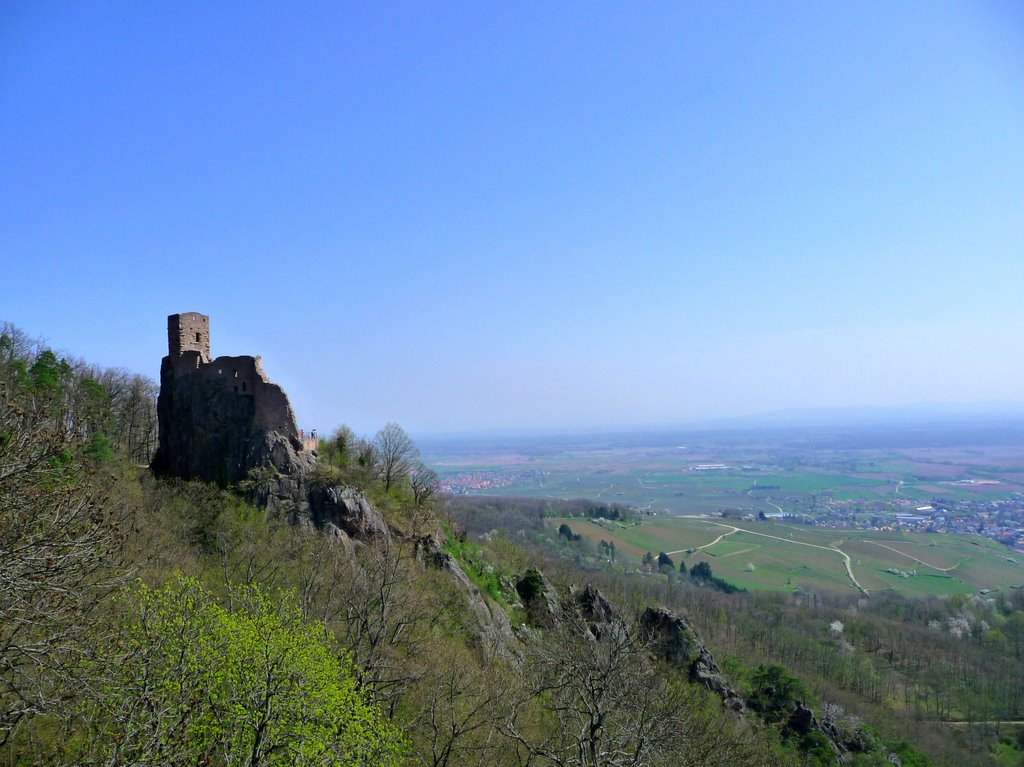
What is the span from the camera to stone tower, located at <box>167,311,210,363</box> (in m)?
32.8

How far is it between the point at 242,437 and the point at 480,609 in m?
14.6

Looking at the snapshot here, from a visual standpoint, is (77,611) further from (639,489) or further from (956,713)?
(639,489)

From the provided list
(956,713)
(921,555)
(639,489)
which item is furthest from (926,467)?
(956,713)

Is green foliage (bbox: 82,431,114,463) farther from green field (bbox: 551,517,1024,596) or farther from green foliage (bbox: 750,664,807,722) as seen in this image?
green field (bbox: 551,517,1024,596)

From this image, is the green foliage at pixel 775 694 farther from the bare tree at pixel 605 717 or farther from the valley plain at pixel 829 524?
the valley plain at pixel 829 524

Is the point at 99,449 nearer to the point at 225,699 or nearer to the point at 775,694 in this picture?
the point at 225,699

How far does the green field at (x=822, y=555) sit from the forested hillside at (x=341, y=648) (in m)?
26.8

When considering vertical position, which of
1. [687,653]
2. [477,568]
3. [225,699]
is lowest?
[687,653]

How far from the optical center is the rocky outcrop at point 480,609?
1234 inches

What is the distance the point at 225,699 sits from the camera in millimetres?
12945

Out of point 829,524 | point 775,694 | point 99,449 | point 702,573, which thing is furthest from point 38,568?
point 829,524

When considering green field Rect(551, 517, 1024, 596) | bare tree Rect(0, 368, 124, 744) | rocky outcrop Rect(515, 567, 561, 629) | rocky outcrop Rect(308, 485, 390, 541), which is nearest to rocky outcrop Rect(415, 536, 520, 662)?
rocky outcrop Rect(308, 485, 390, 541)

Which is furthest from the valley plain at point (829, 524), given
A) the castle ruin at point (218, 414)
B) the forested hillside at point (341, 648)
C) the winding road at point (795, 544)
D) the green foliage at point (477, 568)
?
the castle ruin at point (218, 414)

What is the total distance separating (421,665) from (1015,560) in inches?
4761
